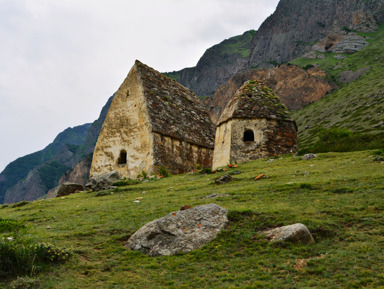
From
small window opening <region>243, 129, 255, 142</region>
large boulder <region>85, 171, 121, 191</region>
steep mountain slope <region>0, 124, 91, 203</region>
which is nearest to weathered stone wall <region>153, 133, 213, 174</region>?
large boulder <region>85, 171, 121, 191</region>

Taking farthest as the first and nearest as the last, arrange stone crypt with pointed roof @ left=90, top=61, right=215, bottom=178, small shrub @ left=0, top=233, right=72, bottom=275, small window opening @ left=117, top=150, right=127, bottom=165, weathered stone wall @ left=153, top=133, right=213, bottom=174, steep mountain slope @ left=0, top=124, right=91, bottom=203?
steep mountain slope @ left=0, top=124, right=91, bottom=203 → small window opening @ left=117, top=150, right=127, bottom=165 → stone crypt with pointed roof @ left=90, top=61, right=215, bottom=178 → weathered stone wall @ left=153, top=133, right=213, bottom=174 → small shrub @ left=0, top=233, right=72, bottom=275

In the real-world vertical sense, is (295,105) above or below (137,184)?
above

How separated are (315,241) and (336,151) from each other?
948cm

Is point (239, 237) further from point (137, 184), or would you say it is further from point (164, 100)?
point (164, 100)

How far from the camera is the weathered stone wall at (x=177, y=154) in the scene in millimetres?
18398

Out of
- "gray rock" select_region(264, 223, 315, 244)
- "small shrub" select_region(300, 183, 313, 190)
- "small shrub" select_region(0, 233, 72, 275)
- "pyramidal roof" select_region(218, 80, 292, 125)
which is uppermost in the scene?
"pyramidal roof" select_region(218, 80, 292, 125)

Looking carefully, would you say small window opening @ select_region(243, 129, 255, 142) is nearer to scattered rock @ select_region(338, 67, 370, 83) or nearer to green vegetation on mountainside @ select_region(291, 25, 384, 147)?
green vegetation on mountainside @ select_region(291, 25, 384, 147)

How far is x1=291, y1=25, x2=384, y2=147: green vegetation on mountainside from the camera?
62.7 metres

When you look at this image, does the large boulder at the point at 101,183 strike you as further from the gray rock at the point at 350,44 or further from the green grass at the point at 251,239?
the gray rock at the point at 350,44

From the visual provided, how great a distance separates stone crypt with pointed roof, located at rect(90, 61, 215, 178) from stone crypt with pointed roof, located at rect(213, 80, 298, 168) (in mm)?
2392

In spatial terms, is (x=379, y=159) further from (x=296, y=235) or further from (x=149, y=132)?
(x=149, y=132)

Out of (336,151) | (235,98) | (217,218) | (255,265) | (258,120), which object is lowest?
(255,265)

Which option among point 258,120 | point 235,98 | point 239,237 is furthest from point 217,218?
point 235,98

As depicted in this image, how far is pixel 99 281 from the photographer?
17.9 feet
